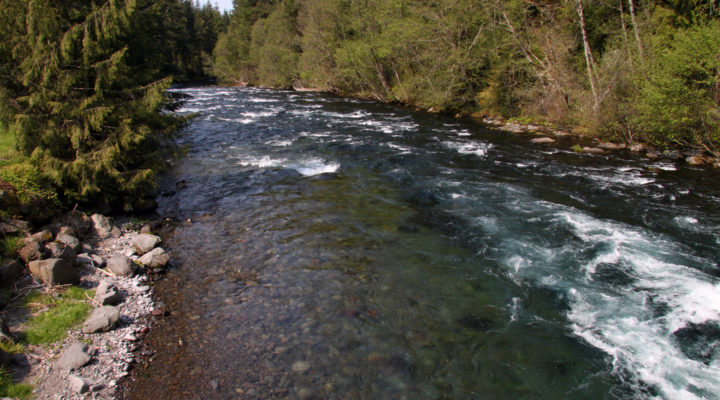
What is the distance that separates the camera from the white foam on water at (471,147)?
20.1 meters

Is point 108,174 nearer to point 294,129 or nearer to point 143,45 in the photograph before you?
point 143,45

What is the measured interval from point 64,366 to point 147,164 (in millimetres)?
8053

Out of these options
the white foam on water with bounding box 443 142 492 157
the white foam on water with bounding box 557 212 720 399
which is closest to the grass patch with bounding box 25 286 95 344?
the white foam on water with bounding box 557 212 720 399

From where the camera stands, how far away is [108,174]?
11.2 meters

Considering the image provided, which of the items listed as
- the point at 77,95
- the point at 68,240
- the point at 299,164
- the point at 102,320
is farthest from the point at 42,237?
the point at 299,164

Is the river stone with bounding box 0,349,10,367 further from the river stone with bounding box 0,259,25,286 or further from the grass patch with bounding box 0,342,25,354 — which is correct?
the river stone with bounding box 0,259,25,286

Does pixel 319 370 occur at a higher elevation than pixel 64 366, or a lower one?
lower

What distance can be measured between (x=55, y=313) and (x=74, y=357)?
1432mm

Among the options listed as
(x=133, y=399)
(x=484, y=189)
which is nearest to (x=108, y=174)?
(x=133, y=399)

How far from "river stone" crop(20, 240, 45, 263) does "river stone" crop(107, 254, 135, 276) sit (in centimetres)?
126

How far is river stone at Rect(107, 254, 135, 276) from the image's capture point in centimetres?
866

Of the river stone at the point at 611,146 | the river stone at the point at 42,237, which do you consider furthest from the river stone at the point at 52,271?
the river stone at the point at 611,146

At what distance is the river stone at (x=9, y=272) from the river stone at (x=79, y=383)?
3191 mm

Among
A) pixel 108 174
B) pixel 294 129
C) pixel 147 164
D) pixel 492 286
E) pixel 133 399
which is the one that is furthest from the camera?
pixel 294 129
